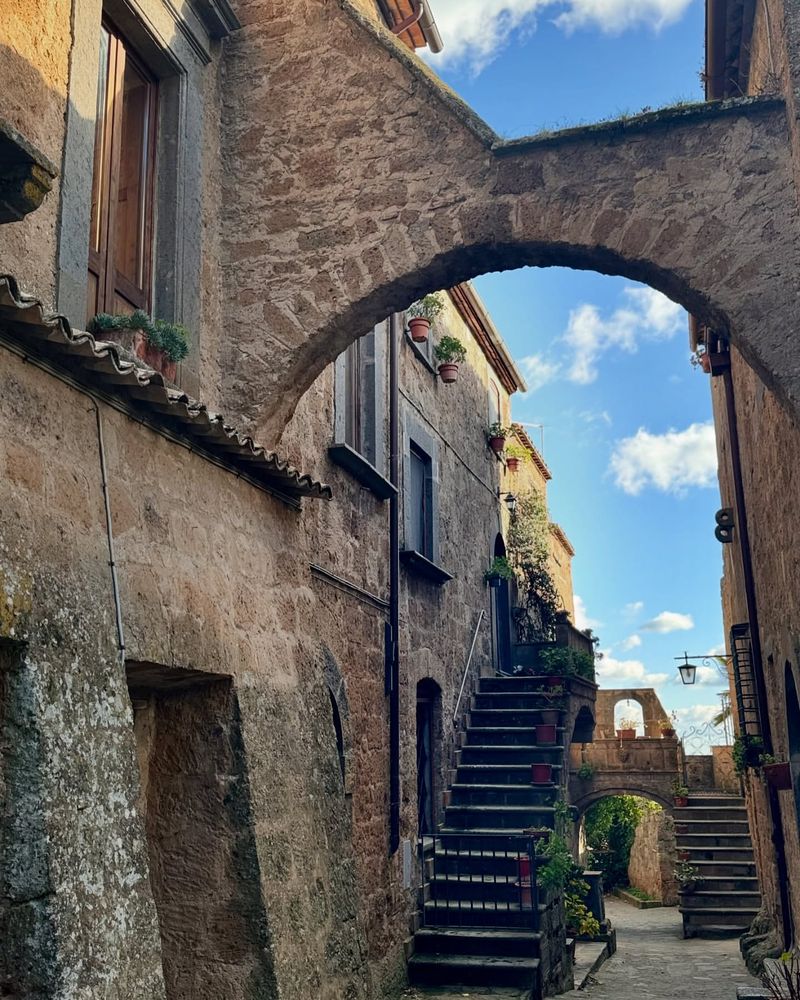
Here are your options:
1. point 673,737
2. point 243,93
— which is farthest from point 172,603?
point 673,737

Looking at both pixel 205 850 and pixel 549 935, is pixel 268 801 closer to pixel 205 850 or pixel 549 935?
pixel 205 850

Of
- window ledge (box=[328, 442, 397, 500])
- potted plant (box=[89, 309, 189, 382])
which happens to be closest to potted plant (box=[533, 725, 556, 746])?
window ledge (box=[328, 442, 397, 500])

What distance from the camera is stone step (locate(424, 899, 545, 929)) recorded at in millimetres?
8953

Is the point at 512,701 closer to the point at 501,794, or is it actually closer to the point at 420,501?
the point at 501,794

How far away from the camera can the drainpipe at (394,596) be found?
861 centimetres

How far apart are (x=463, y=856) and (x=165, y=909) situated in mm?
6300

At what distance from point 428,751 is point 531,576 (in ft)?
19.7

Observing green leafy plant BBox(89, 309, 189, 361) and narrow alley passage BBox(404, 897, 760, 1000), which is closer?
green leafy plant BBox(89, 309, 189, 361)

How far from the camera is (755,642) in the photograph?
32.4 feet

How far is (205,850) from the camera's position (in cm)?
404

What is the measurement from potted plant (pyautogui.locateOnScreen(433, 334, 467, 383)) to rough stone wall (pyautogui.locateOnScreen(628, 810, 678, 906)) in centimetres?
1198

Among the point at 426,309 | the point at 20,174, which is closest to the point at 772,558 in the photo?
the point at 426,309

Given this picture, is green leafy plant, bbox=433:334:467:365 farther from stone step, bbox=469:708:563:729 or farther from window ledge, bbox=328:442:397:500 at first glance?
stone step, bbox=469:708:563:729

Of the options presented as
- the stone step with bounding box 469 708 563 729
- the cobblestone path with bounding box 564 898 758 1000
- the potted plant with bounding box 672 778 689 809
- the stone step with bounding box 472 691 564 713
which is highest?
the stone step with bounding box 472 691 564 713
